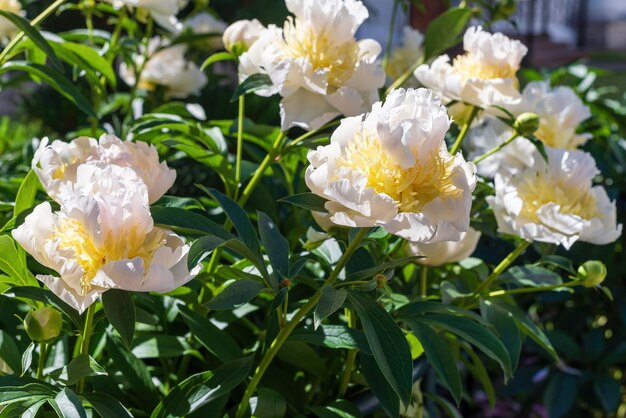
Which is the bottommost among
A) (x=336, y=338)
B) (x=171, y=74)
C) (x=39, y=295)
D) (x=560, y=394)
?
(x=560, y=394)

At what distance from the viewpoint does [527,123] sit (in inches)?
27.3

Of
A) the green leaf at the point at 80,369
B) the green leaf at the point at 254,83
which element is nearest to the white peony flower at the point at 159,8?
the green leaf at the point at 254,83

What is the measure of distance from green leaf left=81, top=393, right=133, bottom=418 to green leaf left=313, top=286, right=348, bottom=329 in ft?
0.46

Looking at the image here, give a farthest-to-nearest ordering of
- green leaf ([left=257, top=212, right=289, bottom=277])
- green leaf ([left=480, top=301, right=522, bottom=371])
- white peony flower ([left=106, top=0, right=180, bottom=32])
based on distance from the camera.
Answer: white peony flower ([left=106, top=0, right=180, bottom=32]) → green leaf ([left=480, top=301, right=522, bottom=371]) → green leaf ([left=257, top=212, right=289, bottom=277])

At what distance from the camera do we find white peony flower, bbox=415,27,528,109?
2.48ft

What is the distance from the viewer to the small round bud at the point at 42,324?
0.51 metres

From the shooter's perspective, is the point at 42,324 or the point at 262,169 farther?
the point at 262,169

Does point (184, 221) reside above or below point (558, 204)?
above

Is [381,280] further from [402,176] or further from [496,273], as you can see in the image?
[496,273]

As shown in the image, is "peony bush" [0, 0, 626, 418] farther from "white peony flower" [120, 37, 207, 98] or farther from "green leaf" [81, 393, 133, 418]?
"white peony flower" [120, 37, 207, 98]

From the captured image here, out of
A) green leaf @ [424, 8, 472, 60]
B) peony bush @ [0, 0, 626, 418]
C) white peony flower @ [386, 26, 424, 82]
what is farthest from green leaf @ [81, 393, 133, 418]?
white peony flower @ [386, 26, 424, 82]

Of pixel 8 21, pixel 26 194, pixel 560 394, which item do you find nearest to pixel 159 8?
pixel 8 21

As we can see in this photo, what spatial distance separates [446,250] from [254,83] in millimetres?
232

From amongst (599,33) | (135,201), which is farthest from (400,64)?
(599,33)
